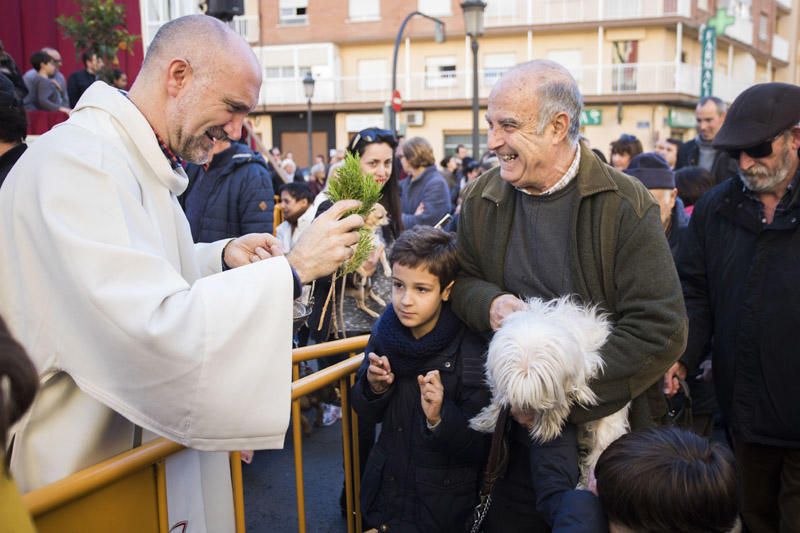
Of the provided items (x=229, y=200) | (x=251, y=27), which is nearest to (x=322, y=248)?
(x=229, y=200)

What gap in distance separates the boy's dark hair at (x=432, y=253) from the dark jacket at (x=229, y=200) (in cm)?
263

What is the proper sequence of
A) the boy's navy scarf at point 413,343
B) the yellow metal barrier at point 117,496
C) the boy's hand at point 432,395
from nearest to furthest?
the yellow metal barrier at point 117,496 < the boy's hand at point 432,395 < the boy's navy scarf at point 413,343

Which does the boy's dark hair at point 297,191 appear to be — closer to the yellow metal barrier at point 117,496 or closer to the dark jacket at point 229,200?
the dark jacket at point 229,200

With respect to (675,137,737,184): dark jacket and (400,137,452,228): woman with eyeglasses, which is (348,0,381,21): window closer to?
(675,137,737,184): dark jacket

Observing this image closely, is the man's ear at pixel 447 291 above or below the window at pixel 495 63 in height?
below

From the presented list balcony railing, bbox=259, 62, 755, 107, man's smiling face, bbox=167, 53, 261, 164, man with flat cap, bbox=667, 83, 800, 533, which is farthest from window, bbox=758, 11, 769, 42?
man's smiling face, bbox=167, 53, 261, 164

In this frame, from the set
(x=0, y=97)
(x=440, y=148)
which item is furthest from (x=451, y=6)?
(x=0, y=97)

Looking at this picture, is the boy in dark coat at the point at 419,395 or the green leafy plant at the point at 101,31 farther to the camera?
the green leafy plant at the point at 101,31

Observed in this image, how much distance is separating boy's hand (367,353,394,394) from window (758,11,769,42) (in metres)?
42.3

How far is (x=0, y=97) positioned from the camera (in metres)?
3.56

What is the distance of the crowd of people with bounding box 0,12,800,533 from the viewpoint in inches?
70.7

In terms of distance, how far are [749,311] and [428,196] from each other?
409 centimetres

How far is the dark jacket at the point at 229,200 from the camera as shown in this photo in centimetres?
528

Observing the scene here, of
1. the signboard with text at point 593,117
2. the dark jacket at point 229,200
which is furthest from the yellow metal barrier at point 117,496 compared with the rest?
the signboard with text at point 593,117
